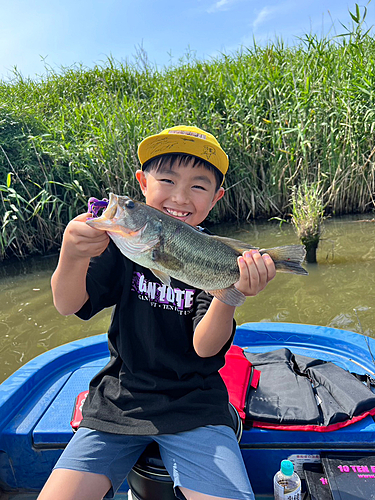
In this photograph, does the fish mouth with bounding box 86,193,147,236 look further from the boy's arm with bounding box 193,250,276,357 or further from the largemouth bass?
the boy's arm with bounding box 193,250,276,357

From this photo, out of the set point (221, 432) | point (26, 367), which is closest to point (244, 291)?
point (221, 432)

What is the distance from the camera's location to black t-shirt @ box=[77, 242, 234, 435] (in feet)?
5.23

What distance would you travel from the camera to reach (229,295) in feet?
4.78

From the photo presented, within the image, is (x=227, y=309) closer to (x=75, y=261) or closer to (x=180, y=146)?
(x=75, y=261)

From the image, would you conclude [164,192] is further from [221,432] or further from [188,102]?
[188,102]

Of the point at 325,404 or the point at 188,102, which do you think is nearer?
the point at 325,404

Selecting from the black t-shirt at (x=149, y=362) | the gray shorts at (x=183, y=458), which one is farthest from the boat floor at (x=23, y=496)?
the black t-shirt at (x=149, y=362)

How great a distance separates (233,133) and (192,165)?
6136 mm

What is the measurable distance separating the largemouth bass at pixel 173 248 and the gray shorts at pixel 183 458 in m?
0.59

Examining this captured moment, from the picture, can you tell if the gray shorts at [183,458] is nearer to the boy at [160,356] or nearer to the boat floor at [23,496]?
the boy at [160,356]

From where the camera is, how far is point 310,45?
6.66 m

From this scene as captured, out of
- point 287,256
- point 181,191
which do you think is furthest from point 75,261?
point 287,256

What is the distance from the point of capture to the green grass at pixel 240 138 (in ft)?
22.0

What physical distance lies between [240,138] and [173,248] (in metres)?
6.63
